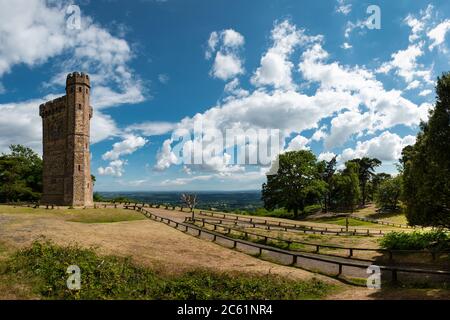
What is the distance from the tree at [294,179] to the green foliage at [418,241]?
37108mm

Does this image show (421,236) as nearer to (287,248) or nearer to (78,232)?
(287,248)

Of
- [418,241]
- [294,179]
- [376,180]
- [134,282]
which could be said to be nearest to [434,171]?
[418,241]

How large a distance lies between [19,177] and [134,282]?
6458cm

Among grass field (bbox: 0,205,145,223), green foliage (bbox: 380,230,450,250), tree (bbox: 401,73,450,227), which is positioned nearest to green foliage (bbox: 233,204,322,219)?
grass field (bbox: 0,205,145,223)

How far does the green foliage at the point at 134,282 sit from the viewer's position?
43.6 feet

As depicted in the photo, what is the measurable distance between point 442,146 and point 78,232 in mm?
26909

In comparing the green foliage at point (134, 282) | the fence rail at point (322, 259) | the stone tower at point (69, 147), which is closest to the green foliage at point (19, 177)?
the stone tower at point (69, 147)

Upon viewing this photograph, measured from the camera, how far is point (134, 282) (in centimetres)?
1476

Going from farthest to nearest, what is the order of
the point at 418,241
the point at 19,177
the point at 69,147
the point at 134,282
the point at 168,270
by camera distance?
the point at 19,177 → the point at 69,147 → the point at 418,241 → the point at 168,270 → the point at 134,282

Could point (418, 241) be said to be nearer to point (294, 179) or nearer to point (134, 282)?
point (134, 282)

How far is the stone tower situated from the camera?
52.6m

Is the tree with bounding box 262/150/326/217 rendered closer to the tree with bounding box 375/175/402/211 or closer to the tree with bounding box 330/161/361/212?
the tree with bounding box 330/161/361/212

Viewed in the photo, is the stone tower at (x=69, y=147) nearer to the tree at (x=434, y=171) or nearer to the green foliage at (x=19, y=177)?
the green foliage at (x=19, y=177)

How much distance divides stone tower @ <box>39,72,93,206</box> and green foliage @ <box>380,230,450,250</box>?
47026mm
